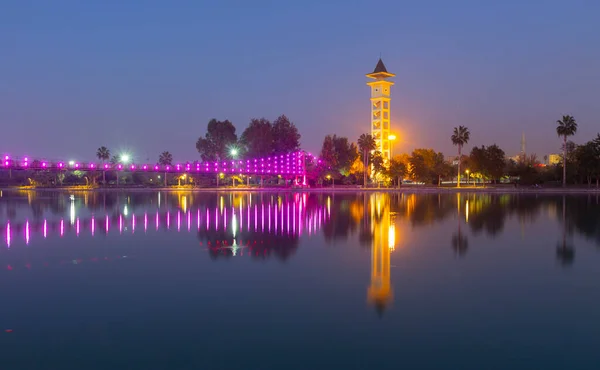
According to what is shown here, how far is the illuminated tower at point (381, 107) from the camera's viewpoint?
122m

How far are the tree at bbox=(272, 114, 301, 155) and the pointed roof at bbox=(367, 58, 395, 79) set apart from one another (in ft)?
76.4

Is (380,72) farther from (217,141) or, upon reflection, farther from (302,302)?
(302,302)

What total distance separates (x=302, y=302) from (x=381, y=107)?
11526cm

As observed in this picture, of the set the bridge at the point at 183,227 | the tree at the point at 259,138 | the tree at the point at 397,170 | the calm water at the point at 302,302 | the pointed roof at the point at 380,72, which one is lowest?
the calm water at the point at 302,302

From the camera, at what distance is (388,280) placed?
506 inches

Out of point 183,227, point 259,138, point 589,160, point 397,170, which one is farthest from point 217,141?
point 183,227

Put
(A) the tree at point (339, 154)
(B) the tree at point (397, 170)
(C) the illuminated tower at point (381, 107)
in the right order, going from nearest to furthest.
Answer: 1. (B) the tree at point (397, 170)
2. (A) the tree at point (339, 154)
3. (C) the illuminated tower at point (381, 107)

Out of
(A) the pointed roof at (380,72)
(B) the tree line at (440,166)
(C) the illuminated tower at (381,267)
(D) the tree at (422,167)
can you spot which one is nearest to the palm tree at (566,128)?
(B) the tree line at (440,166)

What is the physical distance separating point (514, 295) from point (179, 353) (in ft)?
24.4

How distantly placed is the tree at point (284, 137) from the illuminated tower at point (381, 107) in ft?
63.7

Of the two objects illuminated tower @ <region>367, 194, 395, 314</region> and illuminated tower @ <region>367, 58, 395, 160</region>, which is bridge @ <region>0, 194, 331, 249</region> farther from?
illuminated tower @ <region>367, 58, 395, 160</region>

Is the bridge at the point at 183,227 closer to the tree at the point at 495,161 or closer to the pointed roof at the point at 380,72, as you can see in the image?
the tree at the point at 495,161

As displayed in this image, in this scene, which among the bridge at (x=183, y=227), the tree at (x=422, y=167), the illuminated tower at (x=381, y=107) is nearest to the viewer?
the bridge at (x=183, y=227)

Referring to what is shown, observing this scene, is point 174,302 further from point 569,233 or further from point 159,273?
point 569,233
